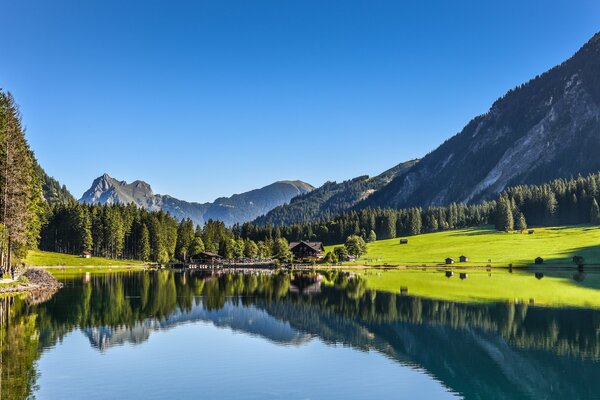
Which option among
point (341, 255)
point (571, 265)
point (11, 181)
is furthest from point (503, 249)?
point (11, 181)

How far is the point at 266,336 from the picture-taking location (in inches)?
1713

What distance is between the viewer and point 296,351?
3716 centimetres

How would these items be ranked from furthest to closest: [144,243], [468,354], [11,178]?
[144,243] < [11,178] < [468,354]

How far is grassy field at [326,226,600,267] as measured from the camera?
142375 mm

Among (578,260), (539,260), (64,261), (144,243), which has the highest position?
(144,243)

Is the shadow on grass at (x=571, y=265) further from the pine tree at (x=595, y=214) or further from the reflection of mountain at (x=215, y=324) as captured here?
the reflection of mountain at (x=215, y=324)

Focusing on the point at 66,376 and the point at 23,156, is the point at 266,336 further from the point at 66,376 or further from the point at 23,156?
the point at 23,156

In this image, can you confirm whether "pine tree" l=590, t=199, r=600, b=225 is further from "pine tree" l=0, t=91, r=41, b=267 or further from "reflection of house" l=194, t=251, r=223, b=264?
"pine tree" l=0, t=91, r=41, b=267

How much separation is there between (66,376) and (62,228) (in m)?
155

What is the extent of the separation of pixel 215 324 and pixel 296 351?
14.0 m

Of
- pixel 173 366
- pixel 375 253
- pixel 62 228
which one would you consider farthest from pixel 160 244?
pixel 173 366

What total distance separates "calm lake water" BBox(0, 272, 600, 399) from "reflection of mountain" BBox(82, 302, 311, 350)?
0.31 ft

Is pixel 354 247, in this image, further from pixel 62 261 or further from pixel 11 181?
pixel 11 181

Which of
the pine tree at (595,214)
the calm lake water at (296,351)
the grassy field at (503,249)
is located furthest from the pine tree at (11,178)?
the pine tree at (595,214)
